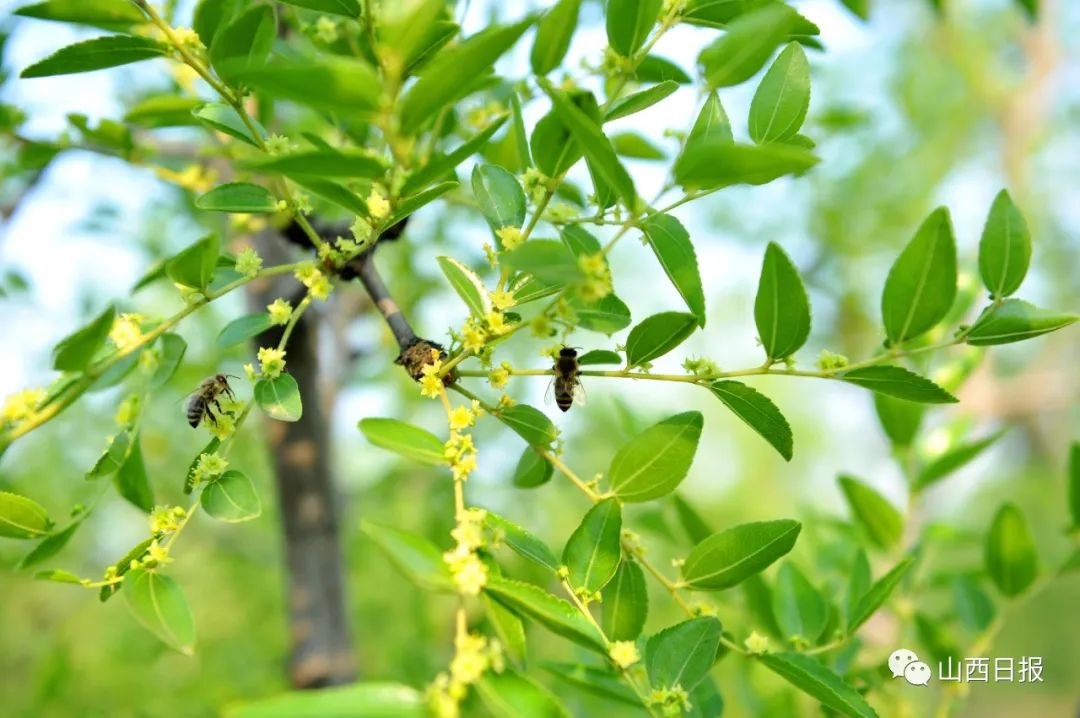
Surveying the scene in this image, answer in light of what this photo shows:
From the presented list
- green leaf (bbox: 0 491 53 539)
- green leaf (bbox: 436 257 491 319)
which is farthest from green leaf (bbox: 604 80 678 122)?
green leaf (bbox: 0 491 53 539)

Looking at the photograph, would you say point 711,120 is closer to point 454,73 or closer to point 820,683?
point 454,73

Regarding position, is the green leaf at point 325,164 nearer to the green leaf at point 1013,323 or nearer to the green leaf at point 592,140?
the green leaf at point 592,140

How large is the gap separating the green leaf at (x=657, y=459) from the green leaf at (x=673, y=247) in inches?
3.6

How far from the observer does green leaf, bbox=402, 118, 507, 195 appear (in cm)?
42

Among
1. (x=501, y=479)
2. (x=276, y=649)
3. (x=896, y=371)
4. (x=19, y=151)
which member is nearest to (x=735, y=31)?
(x=896, y=371)

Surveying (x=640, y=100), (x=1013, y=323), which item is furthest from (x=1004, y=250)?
(x=640, y=100)

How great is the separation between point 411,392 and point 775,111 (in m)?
2.09

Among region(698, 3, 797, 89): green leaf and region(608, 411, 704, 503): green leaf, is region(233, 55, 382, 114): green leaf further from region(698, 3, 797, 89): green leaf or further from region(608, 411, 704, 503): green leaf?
region(608, 411, 704, 503): green leaf

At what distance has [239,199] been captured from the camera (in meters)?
0.54

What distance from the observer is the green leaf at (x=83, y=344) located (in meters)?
0.46

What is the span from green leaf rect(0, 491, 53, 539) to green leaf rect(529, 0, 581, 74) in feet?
1.55

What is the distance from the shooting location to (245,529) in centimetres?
276

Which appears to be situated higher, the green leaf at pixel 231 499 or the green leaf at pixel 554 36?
the green leaf at pixel 554 36

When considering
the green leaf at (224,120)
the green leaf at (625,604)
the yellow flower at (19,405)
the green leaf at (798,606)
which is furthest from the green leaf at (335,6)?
the green leaf at (798,606)
